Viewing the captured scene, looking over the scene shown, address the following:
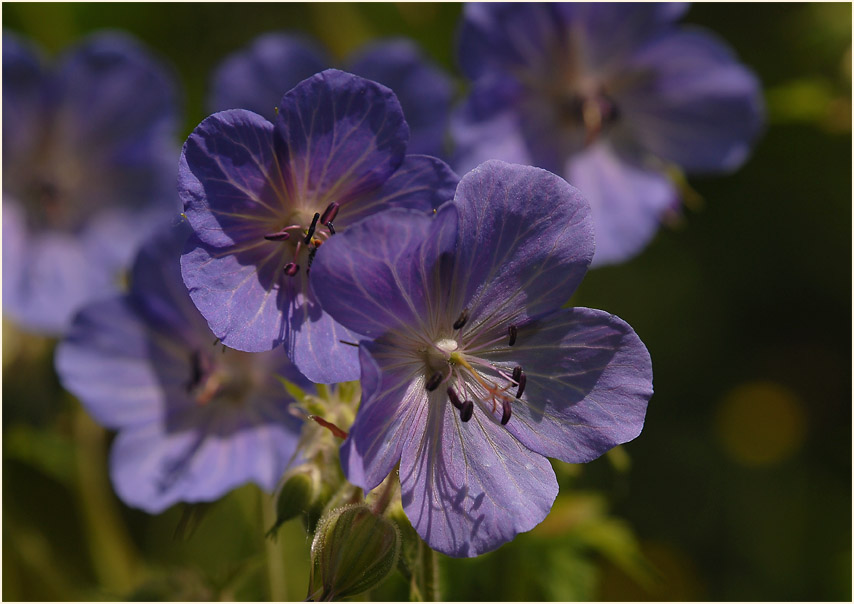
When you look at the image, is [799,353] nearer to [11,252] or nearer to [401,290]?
[401,290]

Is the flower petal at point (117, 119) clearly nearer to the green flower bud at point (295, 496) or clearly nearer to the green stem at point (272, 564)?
the green stem at point (272, 564)

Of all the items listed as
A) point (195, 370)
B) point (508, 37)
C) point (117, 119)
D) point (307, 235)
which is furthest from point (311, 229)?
point (117, 119)

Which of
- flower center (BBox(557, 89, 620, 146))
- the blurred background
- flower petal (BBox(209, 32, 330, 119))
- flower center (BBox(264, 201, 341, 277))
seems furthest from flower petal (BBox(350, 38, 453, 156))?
flower center (BBox(264, 201, 341, 277))

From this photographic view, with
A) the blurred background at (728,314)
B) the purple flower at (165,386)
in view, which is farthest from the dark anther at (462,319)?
the blurred background at (728,314)

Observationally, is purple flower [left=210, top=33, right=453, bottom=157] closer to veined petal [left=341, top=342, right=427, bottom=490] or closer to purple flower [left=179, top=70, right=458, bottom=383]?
purple flower [left=179, top=70, right=458, bottom=383]

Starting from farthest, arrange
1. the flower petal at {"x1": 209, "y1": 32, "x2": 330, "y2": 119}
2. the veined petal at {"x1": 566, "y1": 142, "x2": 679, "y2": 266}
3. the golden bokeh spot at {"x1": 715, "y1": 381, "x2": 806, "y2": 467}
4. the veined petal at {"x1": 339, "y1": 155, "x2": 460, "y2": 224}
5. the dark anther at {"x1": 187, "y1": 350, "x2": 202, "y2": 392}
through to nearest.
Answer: the golden bokeh spot at {"x1": 715, "y1": 381, "x2": 806, "y2": 467}
the flower petal at {"x1": 209, "y1": 32, "x2": 330, "y2": 119}
the veined petal at {"x1": 566, "y1": 142, "x2": 679, "y2": 266}
the dark anther at {"x1": 187, "y1": 350, "x2": 202, "y2": 392}
the veined petal at {"x1": 339, "y1": 155, "x2": 460, "y2": 224}

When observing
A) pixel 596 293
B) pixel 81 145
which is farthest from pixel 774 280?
pixel 81 145
